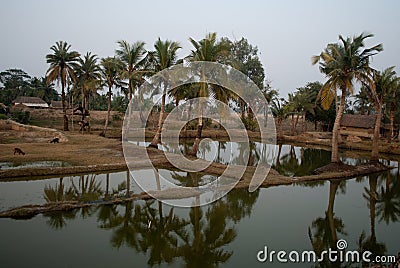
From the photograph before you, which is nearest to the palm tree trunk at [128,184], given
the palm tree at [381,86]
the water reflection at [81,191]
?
the water reflection at [81,191]

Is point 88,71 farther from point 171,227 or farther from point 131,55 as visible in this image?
point 171,227

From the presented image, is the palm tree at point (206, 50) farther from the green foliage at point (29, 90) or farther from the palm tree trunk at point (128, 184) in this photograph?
the green foliage at point (29, 90)

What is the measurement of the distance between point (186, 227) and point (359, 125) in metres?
32.7

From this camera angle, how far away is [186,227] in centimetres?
810

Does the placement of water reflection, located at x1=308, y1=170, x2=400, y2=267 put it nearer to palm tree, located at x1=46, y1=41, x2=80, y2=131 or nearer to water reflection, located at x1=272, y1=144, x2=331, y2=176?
water reflection, located at x1=272, y1=144, x2=331, y2=176

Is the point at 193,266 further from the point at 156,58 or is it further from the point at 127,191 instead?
the point at 156,58

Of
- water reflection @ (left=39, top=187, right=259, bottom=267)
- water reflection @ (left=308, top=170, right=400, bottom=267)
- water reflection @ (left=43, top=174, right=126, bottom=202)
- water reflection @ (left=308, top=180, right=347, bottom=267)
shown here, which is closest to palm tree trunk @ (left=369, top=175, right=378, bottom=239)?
water reflection @ (left=308, top=170, right=400, bottom=267)

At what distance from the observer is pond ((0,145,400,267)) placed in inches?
249

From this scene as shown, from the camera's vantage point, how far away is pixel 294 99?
38031 millimetres

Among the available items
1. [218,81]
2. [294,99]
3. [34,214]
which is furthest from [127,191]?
[294,99]

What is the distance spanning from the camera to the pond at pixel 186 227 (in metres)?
6.32

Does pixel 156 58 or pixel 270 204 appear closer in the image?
pixel 270 204

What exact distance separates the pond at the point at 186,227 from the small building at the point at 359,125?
23830mm

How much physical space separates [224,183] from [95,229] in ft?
20.5
